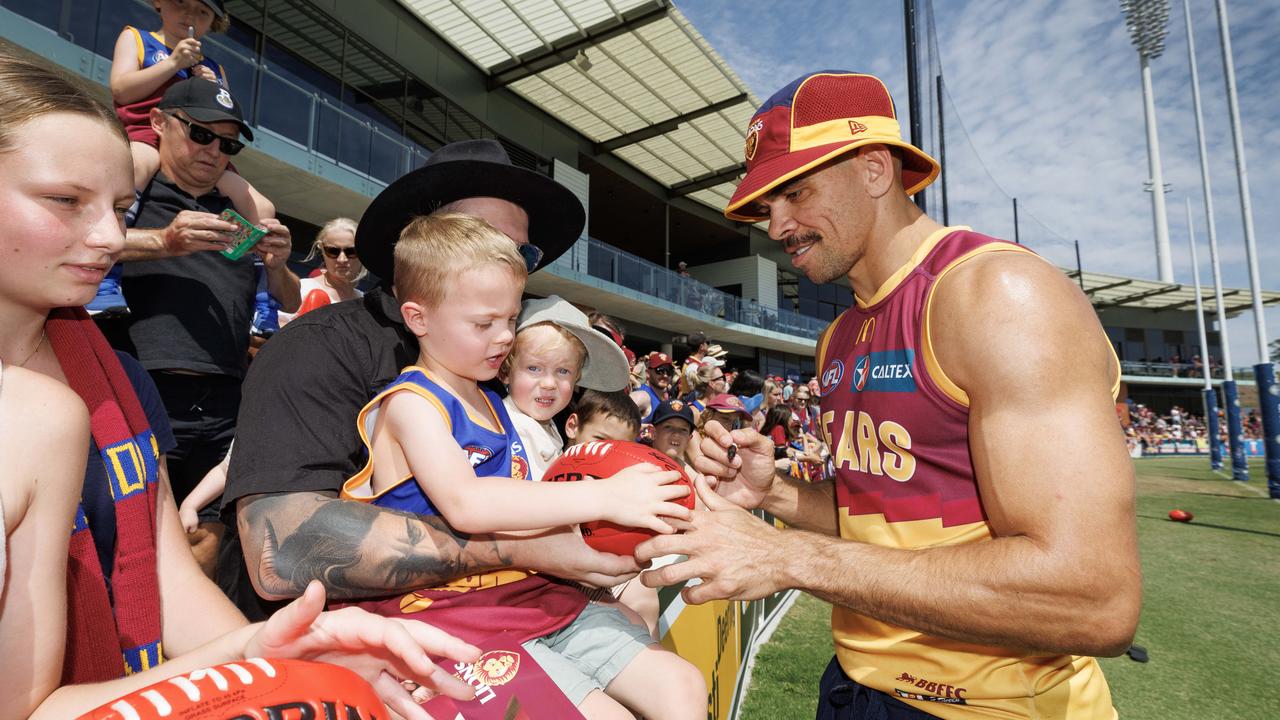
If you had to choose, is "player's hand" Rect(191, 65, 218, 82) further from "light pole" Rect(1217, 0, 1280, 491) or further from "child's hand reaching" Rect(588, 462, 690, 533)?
"light pole" Rect(1217, 0, 1280, 491)

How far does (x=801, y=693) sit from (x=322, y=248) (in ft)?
15.9

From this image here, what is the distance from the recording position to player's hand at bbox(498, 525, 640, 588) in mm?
1867

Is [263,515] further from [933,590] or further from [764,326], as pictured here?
[764,326]

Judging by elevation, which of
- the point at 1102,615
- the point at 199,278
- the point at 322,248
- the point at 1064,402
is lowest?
the point at 1102,615

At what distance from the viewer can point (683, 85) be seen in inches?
757

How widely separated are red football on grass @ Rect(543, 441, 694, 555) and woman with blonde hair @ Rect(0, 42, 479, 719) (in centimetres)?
76

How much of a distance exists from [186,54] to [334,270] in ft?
5.29

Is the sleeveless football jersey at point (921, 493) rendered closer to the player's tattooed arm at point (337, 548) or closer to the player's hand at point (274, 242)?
the player's tattooed arm at point (337, 548)

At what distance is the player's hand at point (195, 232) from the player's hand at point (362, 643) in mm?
2105

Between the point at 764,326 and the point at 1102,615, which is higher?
the point at 764,326

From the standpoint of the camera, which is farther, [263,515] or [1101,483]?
[263,515]

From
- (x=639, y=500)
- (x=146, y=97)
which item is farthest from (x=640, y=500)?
(x=146, y=97)

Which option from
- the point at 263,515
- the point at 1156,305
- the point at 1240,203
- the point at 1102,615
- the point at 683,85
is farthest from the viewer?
the point at 1156,305

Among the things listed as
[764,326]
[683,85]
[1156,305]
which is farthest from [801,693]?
[1156,305]
